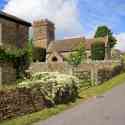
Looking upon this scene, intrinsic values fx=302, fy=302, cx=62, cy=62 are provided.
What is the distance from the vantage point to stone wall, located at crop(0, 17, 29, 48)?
25266 millimetres

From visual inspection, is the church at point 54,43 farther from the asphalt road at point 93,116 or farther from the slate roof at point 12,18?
the asphalt road at point 93,116

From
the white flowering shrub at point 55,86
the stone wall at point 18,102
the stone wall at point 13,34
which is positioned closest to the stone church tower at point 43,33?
the stone wall at point 13,34

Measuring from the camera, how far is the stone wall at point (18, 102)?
43.2 feet

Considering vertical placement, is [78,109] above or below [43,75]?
below

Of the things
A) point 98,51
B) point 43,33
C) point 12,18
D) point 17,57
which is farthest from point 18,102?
point 43,33

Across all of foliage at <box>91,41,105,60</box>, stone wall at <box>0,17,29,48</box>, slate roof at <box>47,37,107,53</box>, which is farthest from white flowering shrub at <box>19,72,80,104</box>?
slate roof at <box>47,37,107,53</box>

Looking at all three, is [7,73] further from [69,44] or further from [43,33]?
[43,33]

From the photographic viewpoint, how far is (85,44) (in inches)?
2672

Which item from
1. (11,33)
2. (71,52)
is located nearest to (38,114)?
(11,33)

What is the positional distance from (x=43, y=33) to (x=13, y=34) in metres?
51.6

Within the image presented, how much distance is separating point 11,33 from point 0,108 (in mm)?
14275

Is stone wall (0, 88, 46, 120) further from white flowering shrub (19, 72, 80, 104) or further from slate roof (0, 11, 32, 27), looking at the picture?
slate roof (0, 11, 32, 27)

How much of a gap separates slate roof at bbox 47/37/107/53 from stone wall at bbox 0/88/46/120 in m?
51.1

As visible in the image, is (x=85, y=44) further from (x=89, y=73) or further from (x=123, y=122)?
(x=123, y=122)
